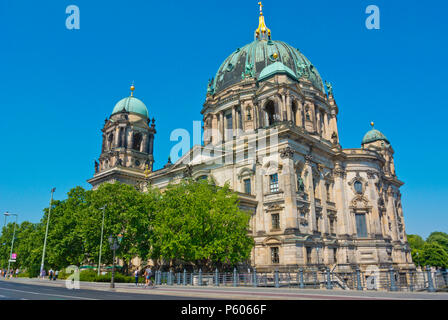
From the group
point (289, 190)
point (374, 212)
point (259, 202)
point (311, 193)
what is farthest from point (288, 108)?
point (374, 212)

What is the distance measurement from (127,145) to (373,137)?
47088 mm

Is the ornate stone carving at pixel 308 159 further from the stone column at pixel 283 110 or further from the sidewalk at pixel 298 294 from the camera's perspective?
the sidewalk at pixel 298 294

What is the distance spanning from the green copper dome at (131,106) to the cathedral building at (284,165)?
0.28m

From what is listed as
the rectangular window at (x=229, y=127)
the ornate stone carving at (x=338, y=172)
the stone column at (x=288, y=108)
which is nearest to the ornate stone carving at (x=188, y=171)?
the rectangular window at (x=229, y=127)

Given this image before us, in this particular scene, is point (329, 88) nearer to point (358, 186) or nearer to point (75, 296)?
point (358, 186)

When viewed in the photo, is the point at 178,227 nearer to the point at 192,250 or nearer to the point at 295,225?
the point at 192,250

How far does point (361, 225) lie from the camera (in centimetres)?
4803

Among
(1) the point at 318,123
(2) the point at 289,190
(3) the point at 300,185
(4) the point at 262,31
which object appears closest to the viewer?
→ (2) the point at 289,190

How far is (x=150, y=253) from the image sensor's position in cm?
3588

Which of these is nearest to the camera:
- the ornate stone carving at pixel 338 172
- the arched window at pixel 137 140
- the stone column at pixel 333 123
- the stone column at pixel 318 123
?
the ornate stone carving at pixel 338 172

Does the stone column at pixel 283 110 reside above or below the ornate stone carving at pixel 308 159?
above

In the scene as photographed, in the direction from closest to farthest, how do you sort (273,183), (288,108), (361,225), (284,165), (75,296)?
(75,296) → (284,165) → (273,183) → (288,108) → (361,225)

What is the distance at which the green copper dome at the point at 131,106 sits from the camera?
67000mm
